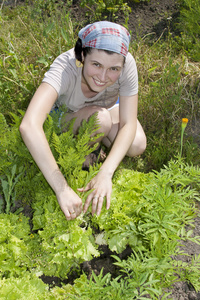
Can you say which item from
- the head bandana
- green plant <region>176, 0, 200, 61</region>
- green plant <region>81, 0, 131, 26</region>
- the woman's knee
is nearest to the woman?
the head bandana

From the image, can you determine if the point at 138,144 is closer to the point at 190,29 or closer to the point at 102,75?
the point at 102,75

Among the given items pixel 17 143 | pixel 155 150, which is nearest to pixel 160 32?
pixel 155 150

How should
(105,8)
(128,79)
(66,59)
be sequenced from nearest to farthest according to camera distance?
(66,59) → (128,79) → (105,8)

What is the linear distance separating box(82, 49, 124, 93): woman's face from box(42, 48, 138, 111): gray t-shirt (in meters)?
0.20

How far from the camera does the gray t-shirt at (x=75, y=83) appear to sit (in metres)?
1.90

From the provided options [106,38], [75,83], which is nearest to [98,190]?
[75,83]

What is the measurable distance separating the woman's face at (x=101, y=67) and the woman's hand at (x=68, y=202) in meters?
0.76

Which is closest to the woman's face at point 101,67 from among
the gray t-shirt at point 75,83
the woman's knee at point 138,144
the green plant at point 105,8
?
the gray t-shirt at point 75,83

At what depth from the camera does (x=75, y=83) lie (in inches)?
81.7

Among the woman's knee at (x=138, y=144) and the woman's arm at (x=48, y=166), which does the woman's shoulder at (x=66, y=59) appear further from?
the woman's knee at (x=138, y=144)

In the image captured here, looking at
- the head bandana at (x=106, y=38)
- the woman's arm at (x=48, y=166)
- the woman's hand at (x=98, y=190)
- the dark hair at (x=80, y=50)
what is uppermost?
the head bandana at (x=106, y=38)

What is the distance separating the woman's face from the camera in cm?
171

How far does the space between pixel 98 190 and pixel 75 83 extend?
33.8 inches

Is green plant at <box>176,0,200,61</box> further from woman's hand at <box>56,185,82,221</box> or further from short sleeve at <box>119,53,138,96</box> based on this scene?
woman's hand at <box>56,185,82,221</box>
